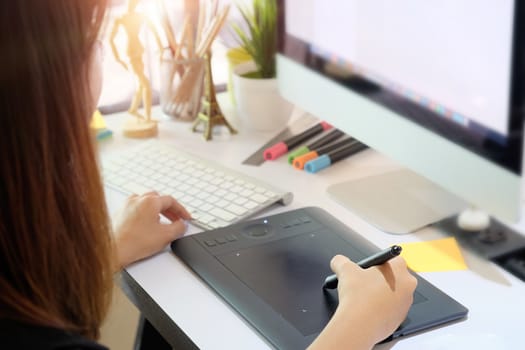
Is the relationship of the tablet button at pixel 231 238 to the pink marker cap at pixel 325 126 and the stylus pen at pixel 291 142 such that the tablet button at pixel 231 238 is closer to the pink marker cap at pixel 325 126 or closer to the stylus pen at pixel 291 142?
the stylus pen at pixel 291 142

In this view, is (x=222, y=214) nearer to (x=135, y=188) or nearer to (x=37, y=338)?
(x=135, y=188)

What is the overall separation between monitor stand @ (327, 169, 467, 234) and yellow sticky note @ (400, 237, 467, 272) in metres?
0.04

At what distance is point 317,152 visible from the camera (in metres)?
1.21

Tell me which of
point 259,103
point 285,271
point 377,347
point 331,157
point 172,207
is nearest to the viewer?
point 377,347

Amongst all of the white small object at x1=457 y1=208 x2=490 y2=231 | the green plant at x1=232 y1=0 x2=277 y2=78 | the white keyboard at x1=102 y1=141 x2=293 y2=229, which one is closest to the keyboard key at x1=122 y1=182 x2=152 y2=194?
the white keyboard at x1=102 y1=141 x2=293 y2=229

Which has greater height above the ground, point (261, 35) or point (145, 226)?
point (261, 35)

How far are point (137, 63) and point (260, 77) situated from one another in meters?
0.21

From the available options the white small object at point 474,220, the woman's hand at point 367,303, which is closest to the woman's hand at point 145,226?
the woman's hand at point 367,303

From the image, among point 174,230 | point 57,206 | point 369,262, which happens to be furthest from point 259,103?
point 57,206

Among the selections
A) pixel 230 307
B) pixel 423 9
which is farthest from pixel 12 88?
pixel 423 9

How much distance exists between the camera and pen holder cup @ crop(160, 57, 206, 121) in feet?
4.41

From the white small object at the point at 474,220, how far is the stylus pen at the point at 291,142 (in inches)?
13.4

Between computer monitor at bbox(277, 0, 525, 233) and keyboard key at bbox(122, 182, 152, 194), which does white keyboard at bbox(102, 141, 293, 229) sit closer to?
keyboard key at bbox(122, 182, 152, 194)

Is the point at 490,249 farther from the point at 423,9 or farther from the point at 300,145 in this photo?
the point at 300,145
